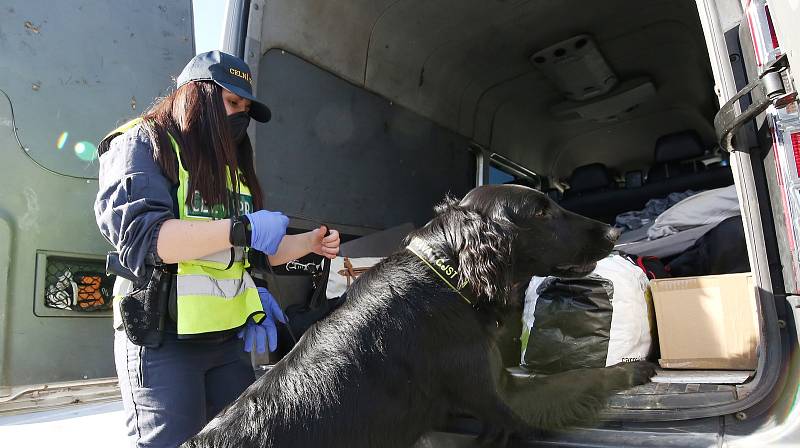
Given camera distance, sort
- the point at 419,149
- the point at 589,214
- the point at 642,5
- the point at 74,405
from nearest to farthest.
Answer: the point at 74,405 < the point at 642,5 < the point at 419,149 < the point at 589,214

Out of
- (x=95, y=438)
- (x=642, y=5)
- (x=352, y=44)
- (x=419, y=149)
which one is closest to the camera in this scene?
(x=95, y=438)

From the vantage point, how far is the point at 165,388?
161cm

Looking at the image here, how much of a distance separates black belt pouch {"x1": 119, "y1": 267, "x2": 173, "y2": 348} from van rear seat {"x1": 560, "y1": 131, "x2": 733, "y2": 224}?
4.36 metres

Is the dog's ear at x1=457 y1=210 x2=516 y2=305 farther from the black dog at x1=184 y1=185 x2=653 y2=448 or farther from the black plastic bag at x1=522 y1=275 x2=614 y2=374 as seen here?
the black plastic bag at x1=522 y1=275 x2=614 y2=374

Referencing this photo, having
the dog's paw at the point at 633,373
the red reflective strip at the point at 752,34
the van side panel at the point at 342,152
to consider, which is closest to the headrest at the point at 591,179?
the van side panel at the point at 342,152

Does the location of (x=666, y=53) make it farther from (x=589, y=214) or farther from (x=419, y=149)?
(x=419, y=149)

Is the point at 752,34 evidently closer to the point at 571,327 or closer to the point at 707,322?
the point at 707,322

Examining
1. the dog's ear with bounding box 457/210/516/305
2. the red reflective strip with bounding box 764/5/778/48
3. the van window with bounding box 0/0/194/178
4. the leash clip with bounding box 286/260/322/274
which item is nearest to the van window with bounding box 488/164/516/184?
the leash clip with bounding box 286/260/322/274

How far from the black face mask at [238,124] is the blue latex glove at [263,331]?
642 mm

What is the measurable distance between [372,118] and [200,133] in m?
2.15

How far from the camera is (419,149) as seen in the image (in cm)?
430

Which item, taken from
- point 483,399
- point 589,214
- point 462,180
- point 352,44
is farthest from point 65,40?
point 589,214

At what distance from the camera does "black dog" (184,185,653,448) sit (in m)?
1.55

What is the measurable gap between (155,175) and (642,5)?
375cm
